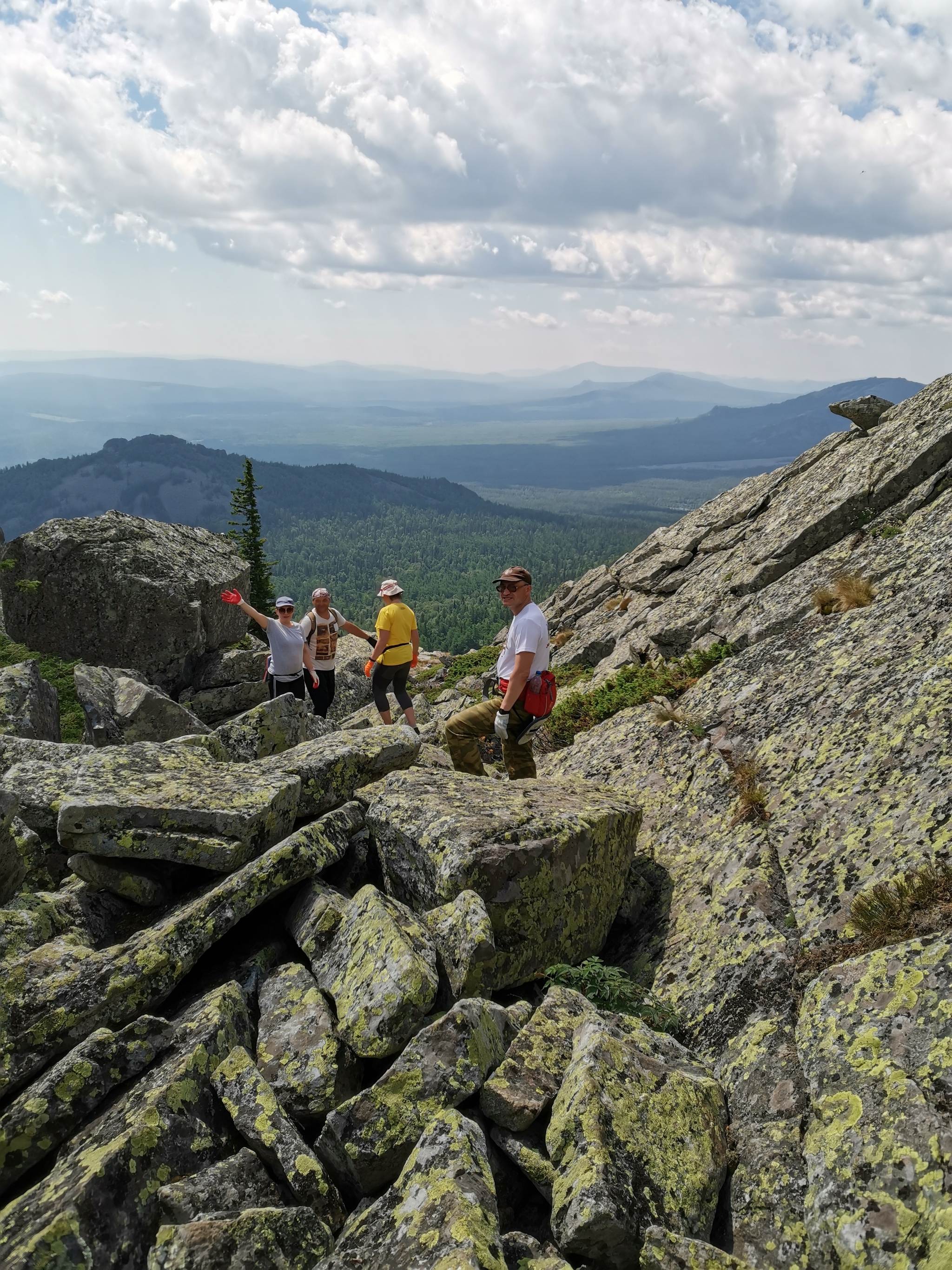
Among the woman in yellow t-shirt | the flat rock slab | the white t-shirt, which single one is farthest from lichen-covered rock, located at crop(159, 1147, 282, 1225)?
the woman in yellow t-shirt

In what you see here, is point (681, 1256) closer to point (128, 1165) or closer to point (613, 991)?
point (613, 991)

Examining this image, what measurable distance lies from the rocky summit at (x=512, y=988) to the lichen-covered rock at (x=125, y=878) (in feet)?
0.14

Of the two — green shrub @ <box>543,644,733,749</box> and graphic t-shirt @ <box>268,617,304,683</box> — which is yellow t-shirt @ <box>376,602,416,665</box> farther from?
green shrub @ <box>543,644,733,749</box>

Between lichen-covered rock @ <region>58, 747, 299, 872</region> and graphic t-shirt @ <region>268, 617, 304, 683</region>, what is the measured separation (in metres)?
9.37

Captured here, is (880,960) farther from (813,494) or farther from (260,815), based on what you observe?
(813,494)

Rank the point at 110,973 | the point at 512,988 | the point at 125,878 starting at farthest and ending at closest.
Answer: the point at 125,878 → the point at 512,988 → the point at 110,973

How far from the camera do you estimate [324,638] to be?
2136cm

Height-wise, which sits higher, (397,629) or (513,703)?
(397,629)

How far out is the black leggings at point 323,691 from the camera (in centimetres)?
2156

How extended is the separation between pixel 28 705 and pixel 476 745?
10240mm

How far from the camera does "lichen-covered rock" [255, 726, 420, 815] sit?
11.5 m

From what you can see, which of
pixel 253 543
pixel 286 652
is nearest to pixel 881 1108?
pixel 286 652

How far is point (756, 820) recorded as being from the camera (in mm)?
10531

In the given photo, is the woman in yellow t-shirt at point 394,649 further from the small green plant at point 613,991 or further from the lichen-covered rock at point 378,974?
the small green plant at point 613,991
